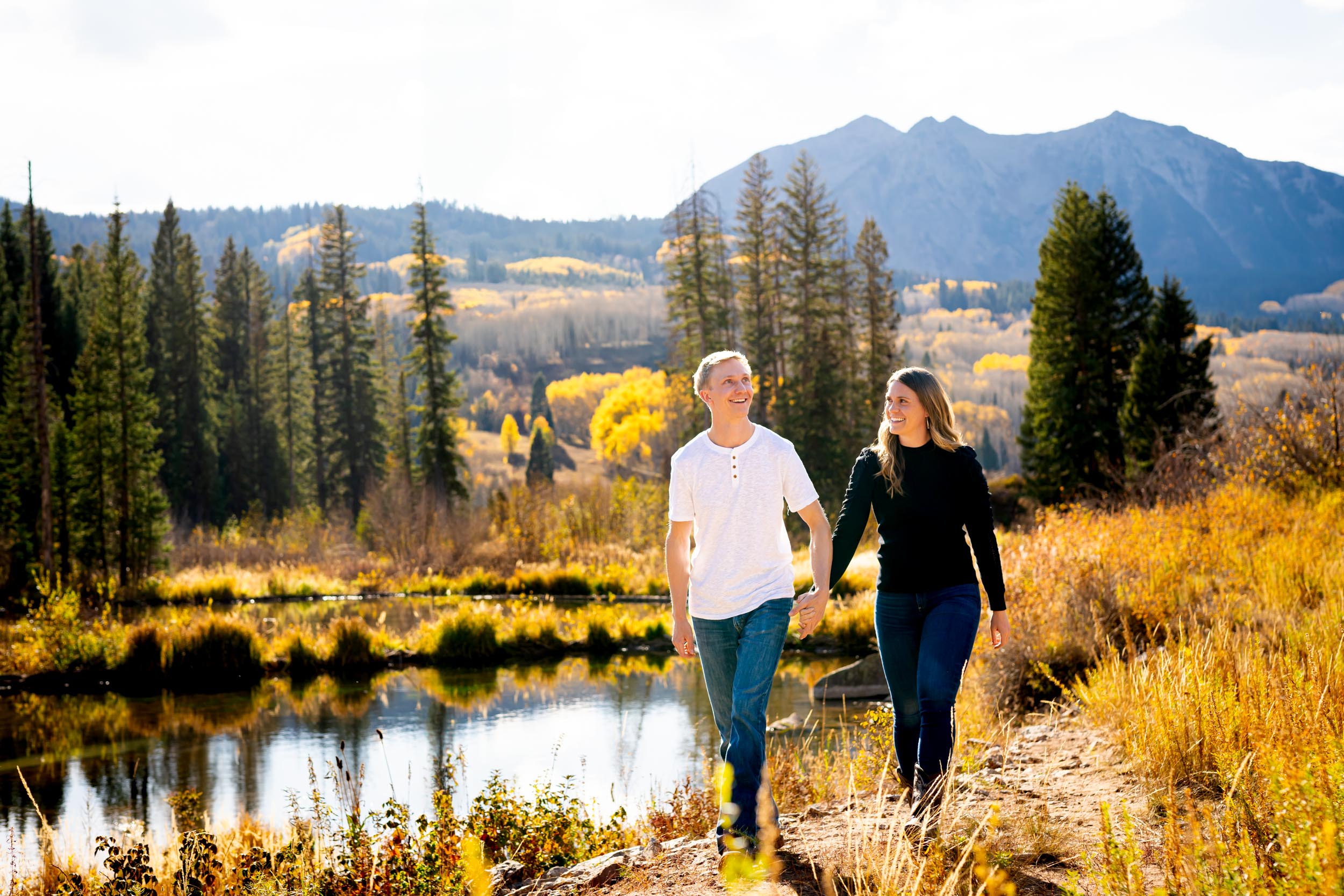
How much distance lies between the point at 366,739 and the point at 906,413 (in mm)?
8751

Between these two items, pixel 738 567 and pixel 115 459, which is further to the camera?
pixel 115 459

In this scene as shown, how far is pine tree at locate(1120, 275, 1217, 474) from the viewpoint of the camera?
953 inches

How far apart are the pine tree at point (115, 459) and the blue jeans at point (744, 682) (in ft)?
75.8

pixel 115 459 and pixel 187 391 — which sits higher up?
pixel 187 391

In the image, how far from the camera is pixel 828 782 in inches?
215

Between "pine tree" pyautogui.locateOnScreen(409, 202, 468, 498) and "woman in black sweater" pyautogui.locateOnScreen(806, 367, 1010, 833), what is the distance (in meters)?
32.5

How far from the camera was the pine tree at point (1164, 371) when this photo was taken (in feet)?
79.4

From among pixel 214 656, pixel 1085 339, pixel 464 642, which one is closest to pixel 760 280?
pixel 1085 339

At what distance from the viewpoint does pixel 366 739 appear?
10773 millimetres

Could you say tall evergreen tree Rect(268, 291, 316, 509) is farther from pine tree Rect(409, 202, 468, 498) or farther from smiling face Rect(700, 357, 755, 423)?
smiling face Rect(700, 357, 755, 423)

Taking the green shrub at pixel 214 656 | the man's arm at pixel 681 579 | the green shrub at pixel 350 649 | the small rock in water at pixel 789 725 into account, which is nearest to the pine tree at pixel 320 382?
the green shrub at pixel 214 656

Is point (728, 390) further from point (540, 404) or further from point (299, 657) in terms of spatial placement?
point (540, 404)

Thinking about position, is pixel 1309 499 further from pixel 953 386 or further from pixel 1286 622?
pixel 953 386

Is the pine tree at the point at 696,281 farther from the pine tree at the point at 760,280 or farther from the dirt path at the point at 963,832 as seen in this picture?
the dirt path at the point at 963,832
